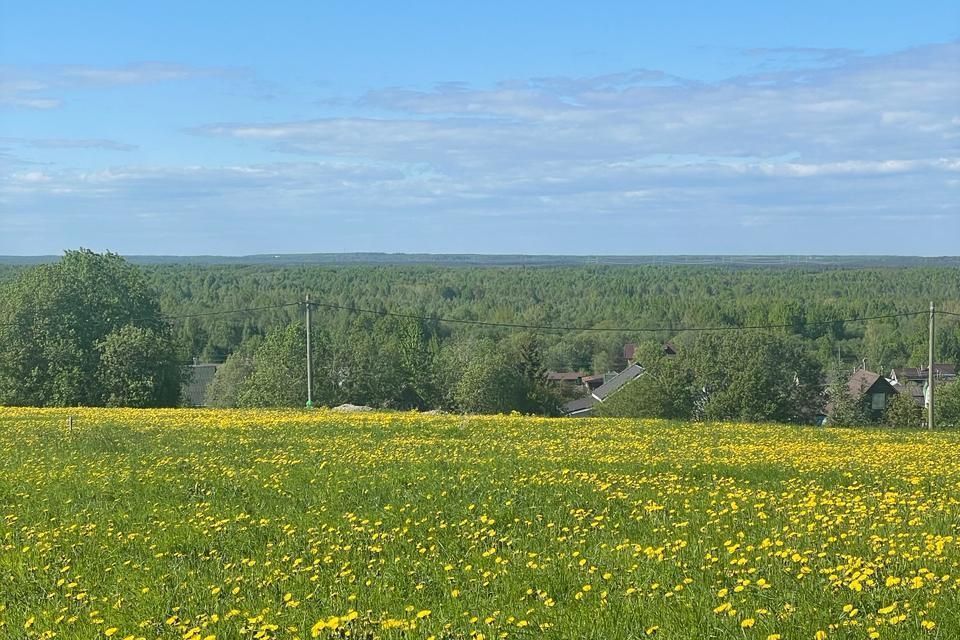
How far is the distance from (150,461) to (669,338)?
12379cm

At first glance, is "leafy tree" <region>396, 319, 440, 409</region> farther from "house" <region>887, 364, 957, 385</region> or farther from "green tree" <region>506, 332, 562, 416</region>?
"house" <region>887, 364, 957, 385</region>

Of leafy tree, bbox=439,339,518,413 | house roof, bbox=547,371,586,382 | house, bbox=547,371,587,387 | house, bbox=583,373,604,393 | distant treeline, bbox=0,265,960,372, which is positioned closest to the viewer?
leafy tree, bbox=439,339,518,413

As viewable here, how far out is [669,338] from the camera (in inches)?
5384

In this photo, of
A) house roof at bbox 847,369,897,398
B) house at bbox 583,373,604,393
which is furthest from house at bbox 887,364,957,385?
house at bbox 583,373,604,393

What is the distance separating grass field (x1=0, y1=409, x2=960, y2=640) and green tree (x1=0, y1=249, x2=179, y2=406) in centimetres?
3560

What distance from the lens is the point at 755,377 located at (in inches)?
2923

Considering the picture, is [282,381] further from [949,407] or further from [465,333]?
[465,333]

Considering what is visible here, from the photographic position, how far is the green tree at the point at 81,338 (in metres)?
52.2

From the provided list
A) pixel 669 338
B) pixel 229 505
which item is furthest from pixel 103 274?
pixel 669 338

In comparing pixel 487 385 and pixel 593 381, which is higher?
pixel 487 385

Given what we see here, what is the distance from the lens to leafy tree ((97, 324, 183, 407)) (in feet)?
169

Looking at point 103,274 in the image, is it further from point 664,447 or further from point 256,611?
point 256,611

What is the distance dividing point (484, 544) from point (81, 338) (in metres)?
50.0

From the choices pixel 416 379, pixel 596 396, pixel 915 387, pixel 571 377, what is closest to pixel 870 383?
pixel 915 387
